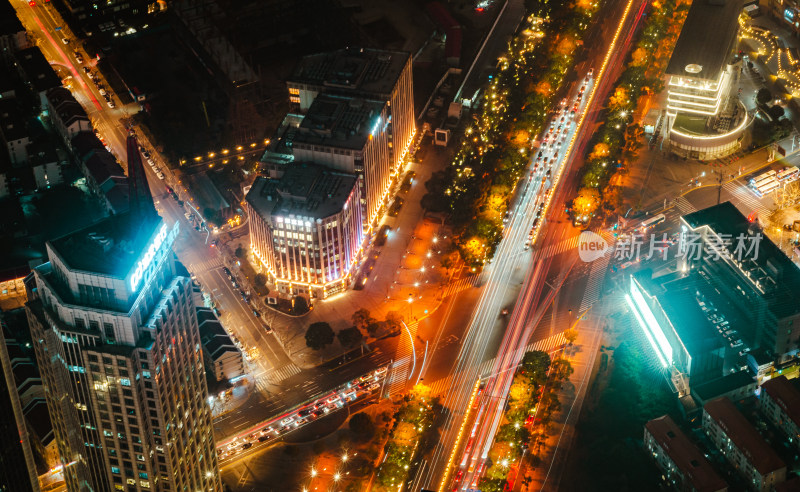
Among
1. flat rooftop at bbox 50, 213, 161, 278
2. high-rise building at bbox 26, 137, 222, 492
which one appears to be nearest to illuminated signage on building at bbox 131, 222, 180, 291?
high-rise building at bbox 26, 137, 222, 492

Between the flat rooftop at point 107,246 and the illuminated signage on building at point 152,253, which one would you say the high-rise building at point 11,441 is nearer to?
the flat rooftop at point 107,246

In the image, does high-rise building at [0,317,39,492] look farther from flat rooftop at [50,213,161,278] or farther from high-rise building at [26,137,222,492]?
flat rooftop at [50,213,161,278]

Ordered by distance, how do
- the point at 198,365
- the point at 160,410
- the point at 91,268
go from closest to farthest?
the point at 91,268 < the point at 160,410 < the point at 198,365

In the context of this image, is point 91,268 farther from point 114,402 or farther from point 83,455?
point 83,455

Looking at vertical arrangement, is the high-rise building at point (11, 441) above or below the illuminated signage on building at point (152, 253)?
below

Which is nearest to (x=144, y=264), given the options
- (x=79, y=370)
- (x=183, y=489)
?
(x=79, y=370)

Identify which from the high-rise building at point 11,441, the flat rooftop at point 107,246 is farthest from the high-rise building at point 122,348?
the high-rise building at point 11,441

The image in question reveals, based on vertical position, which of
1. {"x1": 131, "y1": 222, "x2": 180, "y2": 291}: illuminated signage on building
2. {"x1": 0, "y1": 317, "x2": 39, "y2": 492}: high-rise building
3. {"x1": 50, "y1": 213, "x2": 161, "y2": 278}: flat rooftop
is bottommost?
{"x1": 0, "y1": 317, "x2": 39, "y2": 492}: high-rise building
